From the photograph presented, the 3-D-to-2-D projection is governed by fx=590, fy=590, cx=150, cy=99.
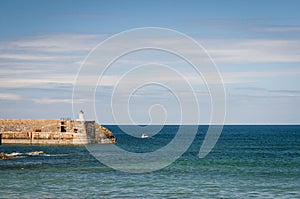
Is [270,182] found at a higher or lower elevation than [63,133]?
lower

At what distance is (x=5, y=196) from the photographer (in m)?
39.8

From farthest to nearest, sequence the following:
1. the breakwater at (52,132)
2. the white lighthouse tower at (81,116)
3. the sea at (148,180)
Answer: the breakwater at (52,132)
the white lighthouse tower at (81,116)
the sea at (148,180)

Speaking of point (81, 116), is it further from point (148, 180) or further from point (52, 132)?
point (148, 180)

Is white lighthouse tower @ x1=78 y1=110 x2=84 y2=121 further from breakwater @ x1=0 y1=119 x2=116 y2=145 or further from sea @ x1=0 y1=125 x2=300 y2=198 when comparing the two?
sea @ x1=0 y1=125 x2=300 y2=198

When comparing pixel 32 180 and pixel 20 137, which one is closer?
pixel 32 180

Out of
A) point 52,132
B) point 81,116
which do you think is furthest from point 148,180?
point 52,132

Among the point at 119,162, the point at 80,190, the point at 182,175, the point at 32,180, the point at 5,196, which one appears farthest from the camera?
the point at 119,162

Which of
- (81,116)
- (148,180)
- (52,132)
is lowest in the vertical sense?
(148,180)

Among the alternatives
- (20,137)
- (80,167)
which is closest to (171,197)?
(80,167)

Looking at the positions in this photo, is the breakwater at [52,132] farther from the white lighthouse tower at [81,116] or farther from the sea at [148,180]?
the sea at [148,180]

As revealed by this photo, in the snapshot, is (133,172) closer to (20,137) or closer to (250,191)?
(250,191)

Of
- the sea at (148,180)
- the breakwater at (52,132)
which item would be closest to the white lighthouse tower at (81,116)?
the breakwater at (52,132)

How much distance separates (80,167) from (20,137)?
4875cm

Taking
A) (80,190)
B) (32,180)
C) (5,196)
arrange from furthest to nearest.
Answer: (32,180)
(80,190)
(5,196)
